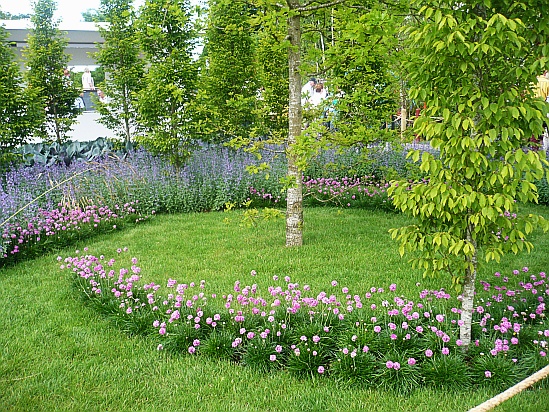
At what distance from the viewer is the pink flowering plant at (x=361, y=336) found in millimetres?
2990

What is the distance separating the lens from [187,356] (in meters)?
3.37

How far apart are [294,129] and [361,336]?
2.78 metres

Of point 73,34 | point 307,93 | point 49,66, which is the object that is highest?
point 73,34

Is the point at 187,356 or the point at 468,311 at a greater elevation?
the point at 468,311

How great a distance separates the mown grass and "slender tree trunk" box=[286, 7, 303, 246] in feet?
0.67

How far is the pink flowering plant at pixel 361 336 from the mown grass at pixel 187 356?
0.10m

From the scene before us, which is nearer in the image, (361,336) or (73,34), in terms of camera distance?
(361,336)

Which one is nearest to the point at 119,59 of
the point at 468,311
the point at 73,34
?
the point at 73,34

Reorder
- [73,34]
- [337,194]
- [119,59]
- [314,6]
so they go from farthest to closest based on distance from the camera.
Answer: [73,34] → [119,59] → [337,194] → [314,6]

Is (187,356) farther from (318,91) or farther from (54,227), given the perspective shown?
(318,91)

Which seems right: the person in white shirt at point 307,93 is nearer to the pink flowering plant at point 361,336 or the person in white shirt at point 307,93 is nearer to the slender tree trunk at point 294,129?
the slender tree trunk at point 294,129

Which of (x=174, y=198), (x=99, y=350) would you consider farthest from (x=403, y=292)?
(x=174, y=198)

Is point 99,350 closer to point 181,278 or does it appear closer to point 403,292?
point 181,278

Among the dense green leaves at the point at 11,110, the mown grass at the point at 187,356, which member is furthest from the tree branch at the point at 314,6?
the dense green leaves at the point at 11,110
